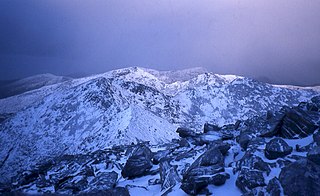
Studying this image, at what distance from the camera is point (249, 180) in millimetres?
9820

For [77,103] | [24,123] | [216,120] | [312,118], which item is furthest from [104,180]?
[216,120]

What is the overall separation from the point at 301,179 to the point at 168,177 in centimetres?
673

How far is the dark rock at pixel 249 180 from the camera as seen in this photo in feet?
31.6

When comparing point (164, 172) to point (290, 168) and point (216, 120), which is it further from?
point (216, 120)

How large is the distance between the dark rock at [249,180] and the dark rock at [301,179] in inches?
38.3

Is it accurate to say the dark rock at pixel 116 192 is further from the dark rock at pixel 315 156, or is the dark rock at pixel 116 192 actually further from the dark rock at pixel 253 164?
the dark rock at pixel 315 156

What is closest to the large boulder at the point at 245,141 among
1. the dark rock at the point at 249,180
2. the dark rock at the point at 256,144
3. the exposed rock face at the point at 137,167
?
the dark rock at the point at 256,144

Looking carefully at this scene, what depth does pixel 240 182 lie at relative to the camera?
10.1 meters

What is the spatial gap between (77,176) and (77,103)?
168ft

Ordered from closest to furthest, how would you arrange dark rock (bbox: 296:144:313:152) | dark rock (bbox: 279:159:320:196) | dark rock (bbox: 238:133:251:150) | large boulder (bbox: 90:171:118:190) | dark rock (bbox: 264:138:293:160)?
dark rock (bbox: 279:159:320:196)
dark rock (bbox: 264:138:293:160)
dark rock (bbox: 296:144:313:152)
large boulder (bbox: 90:171:118:190)
dark rock (bbox: 238:133:251:150)

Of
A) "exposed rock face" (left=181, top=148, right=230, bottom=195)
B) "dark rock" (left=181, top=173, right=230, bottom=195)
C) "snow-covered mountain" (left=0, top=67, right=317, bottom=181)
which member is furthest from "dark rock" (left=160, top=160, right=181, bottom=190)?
"snow-covered mountain" (left=0, top=67, right=317, bottom=181)

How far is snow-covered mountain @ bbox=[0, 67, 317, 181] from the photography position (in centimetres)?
5097

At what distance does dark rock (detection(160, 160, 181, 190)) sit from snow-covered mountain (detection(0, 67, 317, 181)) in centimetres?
3442

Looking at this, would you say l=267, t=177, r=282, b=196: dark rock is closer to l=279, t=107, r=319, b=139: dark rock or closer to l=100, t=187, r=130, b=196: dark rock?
l=279, t=107, r=319, b=139: dark rock
